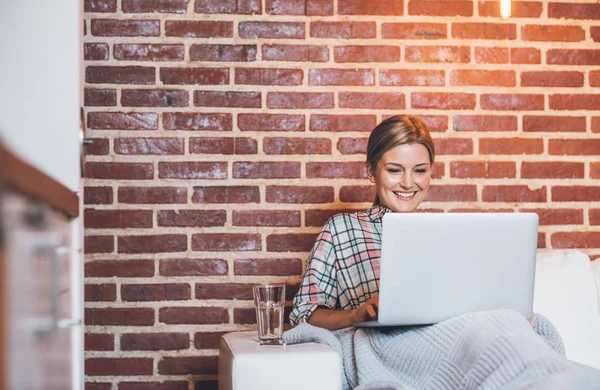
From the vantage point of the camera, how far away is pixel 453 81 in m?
2.47

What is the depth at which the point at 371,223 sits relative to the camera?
2.29 m

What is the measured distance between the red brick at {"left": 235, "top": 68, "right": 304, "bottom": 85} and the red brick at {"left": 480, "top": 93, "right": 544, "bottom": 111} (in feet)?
2.05

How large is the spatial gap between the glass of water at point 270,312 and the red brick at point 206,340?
2.04ft

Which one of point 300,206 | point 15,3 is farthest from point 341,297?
point 15,3

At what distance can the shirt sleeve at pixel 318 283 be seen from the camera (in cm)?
213

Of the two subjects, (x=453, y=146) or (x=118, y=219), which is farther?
(x=453, y=146)

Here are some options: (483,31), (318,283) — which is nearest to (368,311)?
(318,283)

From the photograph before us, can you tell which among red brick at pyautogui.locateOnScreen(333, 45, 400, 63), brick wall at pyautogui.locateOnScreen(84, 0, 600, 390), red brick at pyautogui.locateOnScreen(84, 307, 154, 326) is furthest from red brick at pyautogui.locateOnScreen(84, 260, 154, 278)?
red brick at pyautogui.locateOnScreen(333, 45, 400, 63)

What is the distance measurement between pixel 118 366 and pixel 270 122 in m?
0.90

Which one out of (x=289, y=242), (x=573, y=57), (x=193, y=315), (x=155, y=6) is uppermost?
(x=155, y=6)

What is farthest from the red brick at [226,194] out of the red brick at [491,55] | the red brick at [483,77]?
the red brick at [491,55]

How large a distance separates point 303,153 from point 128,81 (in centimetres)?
60

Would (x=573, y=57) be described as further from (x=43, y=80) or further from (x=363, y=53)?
(x=43, y=80)

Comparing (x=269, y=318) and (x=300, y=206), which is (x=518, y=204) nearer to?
(x=300, y=206)
